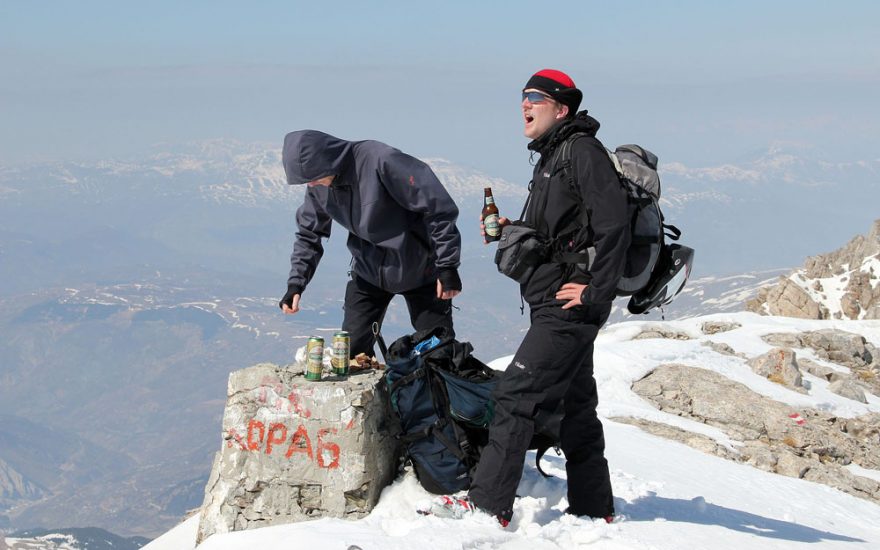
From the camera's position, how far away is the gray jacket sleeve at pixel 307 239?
848 centimetres

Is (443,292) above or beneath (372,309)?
above

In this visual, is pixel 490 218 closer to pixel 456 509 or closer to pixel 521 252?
pixel 521 252

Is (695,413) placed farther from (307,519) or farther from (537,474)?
(307,519)

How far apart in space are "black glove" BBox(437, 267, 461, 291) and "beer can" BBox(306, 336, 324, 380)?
1.34 metres

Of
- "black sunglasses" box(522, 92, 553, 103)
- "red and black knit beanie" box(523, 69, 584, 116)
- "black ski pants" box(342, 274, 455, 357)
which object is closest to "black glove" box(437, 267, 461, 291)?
"black ski pants" box(342, 274, 455, 357)

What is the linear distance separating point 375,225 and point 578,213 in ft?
7.76

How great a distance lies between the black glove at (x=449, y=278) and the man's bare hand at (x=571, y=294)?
6.38ft

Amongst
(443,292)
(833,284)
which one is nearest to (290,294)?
(443,292)

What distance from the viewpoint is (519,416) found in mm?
6180

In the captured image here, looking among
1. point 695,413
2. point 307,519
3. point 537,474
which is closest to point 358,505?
point 307,519

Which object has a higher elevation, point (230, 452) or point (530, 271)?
point (530, 271)

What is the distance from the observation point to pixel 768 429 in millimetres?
13961

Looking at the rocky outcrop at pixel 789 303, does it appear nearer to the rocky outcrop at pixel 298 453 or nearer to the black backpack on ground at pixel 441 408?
the black backpack on ground at pixel 441 408

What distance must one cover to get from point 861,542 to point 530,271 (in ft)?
15.3
